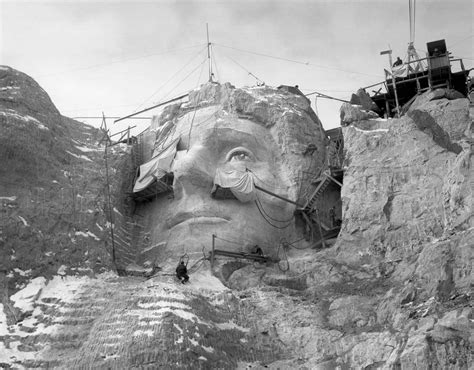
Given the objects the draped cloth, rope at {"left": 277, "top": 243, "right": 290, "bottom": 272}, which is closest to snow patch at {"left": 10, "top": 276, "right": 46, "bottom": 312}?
the draped cloth

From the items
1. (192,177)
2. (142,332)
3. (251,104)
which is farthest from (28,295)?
(251,104)

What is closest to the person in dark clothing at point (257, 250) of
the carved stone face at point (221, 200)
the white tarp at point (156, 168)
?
the carved stone face at point (221, 200)

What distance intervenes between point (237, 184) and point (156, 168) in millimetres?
4211

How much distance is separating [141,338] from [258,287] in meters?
7.08

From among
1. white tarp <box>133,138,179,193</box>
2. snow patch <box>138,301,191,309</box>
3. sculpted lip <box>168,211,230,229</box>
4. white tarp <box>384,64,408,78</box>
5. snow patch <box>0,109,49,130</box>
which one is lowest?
snow patch <box>138,301,191,309</box>

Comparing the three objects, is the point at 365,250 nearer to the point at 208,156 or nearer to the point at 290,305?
the point at 290,305

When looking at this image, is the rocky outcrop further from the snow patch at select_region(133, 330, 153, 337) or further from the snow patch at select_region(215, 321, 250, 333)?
the snow patch at select_region(133, 330, 153, 337)

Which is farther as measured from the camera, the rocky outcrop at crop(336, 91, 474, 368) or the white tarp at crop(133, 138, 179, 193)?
the white tarp at crop(133, 138, 179, 193)

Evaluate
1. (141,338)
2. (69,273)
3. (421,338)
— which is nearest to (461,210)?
(421,338)

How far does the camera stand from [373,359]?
24.0 m

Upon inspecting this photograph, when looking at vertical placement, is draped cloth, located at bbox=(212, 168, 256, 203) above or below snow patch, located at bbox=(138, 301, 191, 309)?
above

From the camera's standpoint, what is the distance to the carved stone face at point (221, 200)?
34031 mm

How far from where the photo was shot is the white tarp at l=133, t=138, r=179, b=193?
36.4 metres

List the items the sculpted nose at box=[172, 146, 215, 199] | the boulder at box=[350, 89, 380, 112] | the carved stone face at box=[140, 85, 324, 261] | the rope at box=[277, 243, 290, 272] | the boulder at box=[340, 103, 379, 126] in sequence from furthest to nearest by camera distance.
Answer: the boulder at box=[350, 89, 380, 112] → the boulder at box=[340, 103, 379, 126] → the sculpted nose at box=[172, 146, 215, 199] → the carved stone face at box=[140, 85, 324, 261] → the rope at box=[277, 243, 290, 272]
